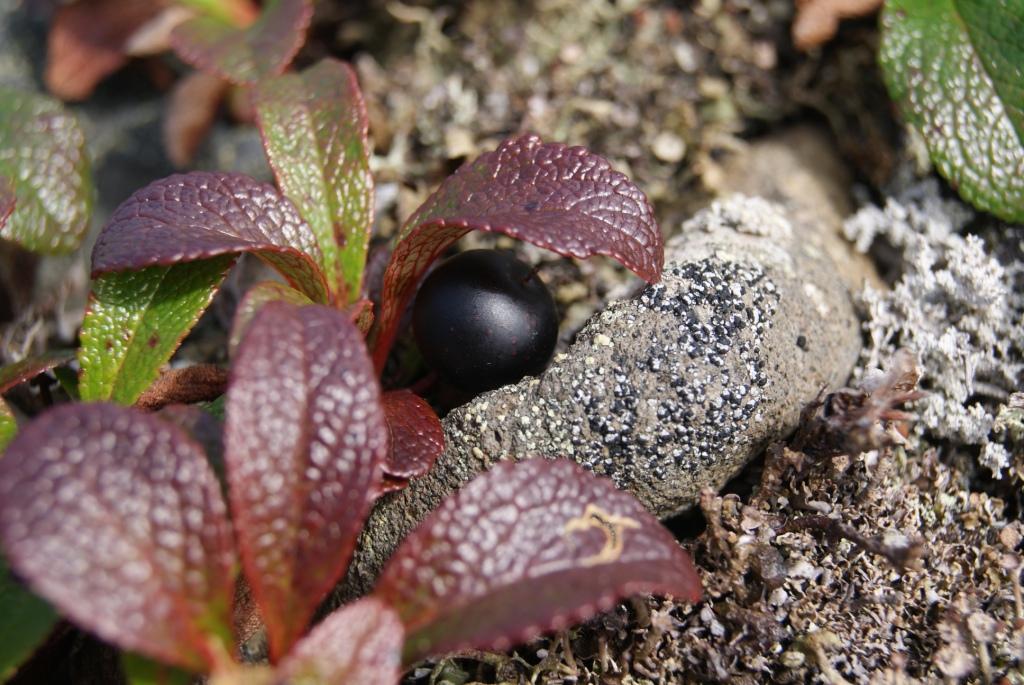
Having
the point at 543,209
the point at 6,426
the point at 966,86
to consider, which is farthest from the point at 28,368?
the point at 966,86

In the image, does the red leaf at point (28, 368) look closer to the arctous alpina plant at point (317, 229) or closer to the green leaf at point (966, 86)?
the arctous alpina plant at point (317, 229)

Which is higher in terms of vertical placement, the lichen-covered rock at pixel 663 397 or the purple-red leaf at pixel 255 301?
the purple-red leaf at pixel 255 301

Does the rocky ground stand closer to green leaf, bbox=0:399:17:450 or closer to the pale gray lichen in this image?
the pale gray lichen

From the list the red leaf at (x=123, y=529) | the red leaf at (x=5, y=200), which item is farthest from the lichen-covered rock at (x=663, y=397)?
the red leaf at (x=5, y=200)

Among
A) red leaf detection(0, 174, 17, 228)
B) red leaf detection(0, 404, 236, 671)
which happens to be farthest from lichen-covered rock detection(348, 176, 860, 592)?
red leaf detection(0, 174, 17, 228)

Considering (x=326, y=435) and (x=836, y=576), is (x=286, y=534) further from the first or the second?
(x=836, y=576)

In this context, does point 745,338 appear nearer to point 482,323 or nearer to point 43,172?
point 482,323

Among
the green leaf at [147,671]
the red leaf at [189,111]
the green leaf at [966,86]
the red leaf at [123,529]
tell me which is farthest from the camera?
the red leaf at [189,111]
